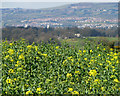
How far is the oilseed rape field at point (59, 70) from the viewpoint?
11.9ft

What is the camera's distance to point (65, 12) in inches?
188

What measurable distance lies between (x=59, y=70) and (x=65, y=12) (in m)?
1.48

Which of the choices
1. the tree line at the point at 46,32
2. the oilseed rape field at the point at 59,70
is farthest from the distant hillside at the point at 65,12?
the oilseed rape field at the point at 59,70

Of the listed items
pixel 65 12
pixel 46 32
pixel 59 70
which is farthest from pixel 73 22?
pixel 59 70

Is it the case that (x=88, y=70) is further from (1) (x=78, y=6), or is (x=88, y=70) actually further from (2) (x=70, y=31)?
(1) (x=78, y=6)

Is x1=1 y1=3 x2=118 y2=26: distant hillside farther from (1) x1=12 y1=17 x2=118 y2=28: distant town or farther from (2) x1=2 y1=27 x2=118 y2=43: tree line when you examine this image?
(2) x1=2 y1=27 x2=118 y2=43: tree line

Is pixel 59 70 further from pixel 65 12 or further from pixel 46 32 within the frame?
pixel 65 12

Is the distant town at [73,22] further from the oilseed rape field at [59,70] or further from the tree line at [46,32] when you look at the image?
the oilseed rape field at [59,70]

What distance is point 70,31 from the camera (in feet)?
14.7

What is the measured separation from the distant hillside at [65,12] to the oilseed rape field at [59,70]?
72 centimetres

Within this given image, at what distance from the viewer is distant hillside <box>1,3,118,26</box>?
4648 mm

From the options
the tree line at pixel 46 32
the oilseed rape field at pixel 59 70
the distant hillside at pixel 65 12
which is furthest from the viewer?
the distant hillside at pixel 65 12

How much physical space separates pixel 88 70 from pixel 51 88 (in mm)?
774

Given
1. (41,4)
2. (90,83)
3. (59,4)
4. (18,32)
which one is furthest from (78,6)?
(90,83)
